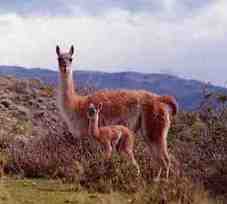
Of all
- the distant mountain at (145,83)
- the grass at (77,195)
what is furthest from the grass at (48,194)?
the distant mountain at (145,83)

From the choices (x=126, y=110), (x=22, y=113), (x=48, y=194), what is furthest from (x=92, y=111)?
(x=22, y=113)

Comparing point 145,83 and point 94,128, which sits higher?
point 94,128

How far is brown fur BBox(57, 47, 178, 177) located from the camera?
10.7 meters

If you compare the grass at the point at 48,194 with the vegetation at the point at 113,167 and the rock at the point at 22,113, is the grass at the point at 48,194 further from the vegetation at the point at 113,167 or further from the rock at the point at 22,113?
the rock at the point at 22,113

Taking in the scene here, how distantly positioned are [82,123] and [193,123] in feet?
12.3

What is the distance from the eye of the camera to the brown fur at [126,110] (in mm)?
10664

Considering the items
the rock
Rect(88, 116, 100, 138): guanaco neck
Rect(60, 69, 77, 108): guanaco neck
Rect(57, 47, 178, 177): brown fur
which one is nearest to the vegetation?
Rect(88, 116, 100, 138): guanaco neck

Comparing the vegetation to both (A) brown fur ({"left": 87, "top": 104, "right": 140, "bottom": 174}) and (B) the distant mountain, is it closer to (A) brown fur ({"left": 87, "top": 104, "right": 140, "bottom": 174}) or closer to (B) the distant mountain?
(A) brown fur ({"left": 87, "top": 104, "right": 140, "bottom": 174})

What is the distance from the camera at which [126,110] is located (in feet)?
35.6

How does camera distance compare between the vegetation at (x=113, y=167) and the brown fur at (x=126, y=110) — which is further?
the brown fur at (x=126, y=110)

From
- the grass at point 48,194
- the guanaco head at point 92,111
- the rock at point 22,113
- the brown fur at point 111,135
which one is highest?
the guanaco head at point 92,111

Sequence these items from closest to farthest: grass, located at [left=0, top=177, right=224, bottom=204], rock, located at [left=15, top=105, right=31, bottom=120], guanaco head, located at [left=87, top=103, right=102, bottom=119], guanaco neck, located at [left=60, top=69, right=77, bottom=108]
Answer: grass, located at [left=0, top=177, right=224, bottom=204]
guanaco head, located at [left=87, top=103, right=102, bottom=119]
guanaco neck, located at [left=60, top=69, right=77, bottom=108]
rock, located at [left=15, top=105, right=31, bottom=120]

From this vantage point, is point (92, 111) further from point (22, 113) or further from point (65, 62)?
point (22, 113)

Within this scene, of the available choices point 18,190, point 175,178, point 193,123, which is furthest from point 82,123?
point 193,123
